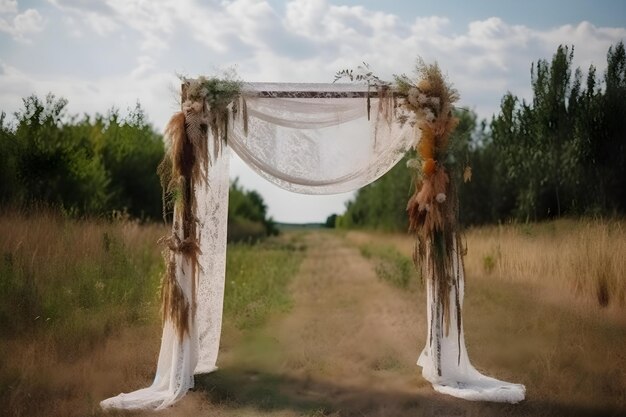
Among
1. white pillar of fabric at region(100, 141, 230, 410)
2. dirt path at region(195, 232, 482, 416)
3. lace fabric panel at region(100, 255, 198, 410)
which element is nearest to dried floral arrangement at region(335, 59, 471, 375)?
dirt path at region(195, 232, 482, 416)

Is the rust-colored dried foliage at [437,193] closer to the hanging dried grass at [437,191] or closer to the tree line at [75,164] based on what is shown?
the hanging dried grass at [437,191]

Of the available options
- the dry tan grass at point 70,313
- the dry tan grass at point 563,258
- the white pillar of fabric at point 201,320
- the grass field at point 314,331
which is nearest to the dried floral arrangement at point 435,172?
the grass field at point 314,331

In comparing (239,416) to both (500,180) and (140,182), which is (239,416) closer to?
(140,182)

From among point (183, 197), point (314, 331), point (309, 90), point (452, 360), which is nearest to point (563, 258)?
point (314, 331)

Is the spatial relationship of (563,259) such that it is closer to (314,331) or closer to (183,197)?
(314,331)

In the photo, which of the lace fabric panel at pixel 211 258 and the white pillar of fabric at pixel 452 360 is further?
the lace fabric panel at pixel 211 258

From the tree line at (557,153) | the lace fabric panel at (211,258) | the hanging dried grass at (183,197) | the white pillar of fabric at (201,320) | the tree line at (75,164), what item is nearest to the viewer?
the white pillar of fabric at (201,320)

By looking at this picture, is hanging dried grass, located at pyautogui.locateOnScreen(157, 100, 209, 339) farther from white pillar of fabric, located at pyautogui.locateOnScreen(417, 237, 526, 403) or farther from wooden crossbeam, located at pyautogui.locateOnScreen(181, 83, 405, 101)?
white pillar of fabric, located at pyautogui.locateOnScreen(417, 237, 526, 403)

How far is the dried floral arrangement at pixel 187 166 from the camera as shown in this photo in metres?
4.84

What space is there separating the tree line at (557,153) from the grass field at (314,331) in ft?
7.35

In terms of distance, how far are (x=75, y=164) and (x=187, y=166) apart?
738 cm

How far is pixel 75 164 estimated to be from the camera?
1133cm

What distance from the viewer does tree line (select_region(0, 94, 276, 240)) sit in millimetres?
9203

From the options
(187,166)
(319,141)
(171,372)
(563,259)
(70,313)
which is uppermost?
(319,141)
